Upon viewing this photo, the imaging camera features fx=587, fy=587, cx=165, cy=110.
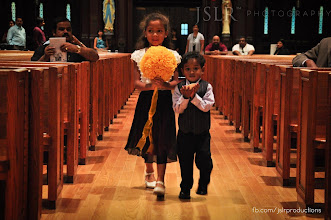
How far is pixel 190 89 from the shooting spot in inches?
169

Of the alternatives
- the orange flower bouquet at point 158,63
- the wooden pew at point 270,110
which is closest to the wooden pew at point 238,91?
the wooden pew at point 270,110

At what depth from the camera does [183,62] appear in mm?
4508

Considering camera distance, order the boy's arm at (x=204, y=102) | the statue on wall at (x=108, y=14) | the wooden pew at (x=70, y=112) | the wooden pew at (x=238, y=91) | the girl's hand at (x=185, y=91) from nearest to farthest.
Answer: the girl's hand at (x=185, y=91) → the boy's arm at (x=204, y=102) → the wooden pew at (x=70, y=112) → the wooden pew at (x=238, y=91) → the statue on wall at (x=108, y=14)

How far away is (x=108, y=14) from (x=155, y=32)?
17.7 m

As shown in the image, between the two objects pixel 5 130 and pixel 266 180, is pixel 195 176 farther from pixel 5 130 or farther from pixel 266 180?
pixel 5 130

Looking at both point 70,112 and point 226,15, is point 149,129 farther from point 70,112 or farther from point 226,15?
point 226,15

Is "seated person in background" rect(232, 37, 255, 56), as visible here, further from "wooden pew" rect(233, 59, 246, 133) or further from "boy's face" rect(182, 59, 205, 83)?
"boy's face" rect(182, 59, 205, 83)

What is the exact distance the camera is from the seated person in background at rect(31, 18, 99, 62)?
5.92 m

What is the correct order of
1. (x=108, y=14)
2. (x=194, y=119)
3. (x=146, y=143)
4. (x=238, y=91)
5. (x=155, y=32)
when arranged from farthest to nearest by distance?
(x=108, y=14)
(x=238, y=91)
(x=146, y=143)
(x=155, y=32)
(x=194, y=119)

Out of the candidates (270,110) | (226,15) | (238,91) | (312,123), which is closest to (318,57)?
(270,110)

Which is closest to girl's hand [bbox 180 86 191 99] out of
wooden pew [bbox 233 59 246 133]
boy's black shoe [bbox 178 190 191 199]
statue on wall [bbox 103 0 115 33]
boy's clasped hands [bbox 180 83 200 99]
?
boy's clasped hands [bbox 180 83 200 99]

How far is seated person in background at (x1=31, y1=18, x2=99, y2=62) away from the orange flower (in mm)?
1685

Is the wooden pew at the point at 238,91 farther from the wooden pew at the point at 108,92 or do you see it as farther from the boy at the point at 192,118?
the boy at the point at 192,118

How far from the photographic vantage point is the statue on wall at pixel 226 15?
21.4m
